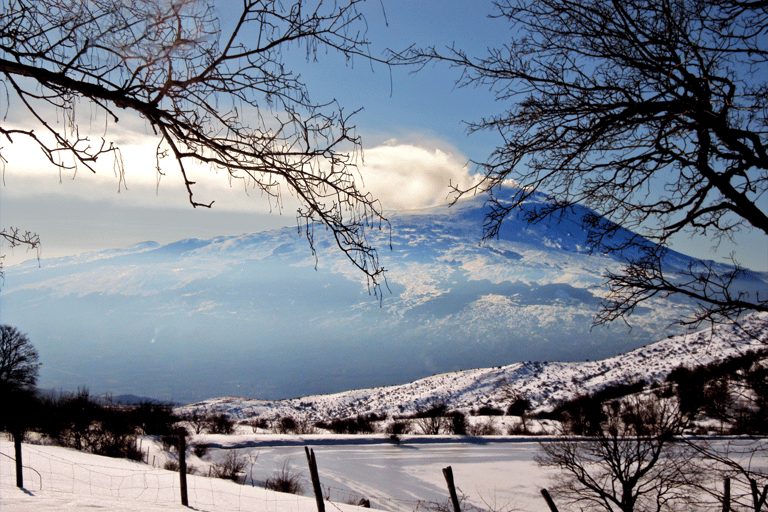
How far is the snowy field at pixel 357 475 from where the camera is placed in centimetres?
912

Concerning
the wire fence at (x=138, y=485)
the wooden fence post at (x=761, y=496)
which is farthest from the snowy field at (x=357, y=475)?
the wooden fence post at (x=761, y=496)

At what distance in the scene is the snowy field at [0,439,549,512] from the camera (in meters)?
9.12

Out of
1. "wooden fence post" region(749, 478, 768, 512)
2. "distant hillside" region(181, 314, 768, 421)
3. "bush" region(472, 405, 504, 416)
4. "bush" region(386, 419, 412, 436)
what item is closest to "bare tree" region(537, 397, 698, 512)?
"wooden fence post" region(749, 478, 768, 512)

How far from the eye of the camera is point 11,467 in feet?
23.7

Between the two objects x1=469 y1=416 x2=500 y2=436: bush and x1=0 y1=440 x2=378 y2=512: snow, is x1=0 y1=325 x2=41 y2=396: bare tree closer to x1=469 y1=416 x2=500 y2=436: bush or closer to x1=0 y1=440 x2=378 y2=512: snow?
x1=0 y1=440 x2=378 y2=512: snow

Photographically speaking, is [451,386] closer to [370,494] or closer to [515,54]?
[370,494]

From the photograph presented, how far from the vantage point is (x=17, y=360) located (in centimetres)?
3044

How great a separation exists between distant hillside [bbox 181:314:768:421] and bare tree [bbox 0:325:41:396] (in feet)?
61.6

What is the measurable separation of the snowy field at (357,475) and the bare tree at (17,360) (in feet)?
70.8

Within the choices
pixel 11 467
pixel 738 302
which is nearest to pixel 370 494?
pixel 11 467

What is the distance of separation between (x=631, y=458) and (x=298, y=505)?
879cm

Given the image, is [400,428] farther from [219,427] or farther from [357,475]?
[219,427]

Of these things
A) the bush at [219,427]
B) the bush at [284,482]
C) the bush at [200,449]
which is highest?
the bush at [200,449]

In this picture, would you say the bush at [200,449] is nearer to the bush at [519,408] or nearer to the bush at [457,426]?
the bush at [457,426]
